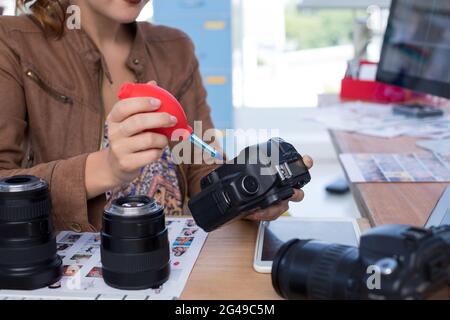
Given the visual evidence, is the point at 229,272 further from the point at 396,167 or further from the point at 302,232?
the point at 396,167

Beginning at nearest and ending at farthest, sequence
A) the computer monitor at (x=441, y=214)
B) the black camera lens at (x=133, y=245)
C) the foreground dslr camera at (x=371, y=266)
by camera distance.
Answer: the foreground dslr camera at (x=371, y=266) < the black camera lens at (x=133, y=245) < the computer monitor at (x=441, y=214)

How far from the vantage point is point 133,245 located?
0.66 metres

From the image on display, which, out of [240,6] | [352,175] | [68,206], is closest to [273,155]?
[68,206]

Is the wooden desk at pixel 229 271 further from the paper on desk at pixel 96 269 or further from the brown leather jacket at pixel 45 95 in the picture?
the brown leather jacket at pixel 45 95

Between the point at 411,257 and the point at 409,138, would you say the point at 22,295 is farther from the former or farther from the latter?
the point at 409,138

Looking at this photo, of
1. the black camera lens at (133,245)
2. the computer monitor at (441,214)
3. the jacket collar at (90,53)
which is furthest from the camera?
the jacket collar at (90,53)

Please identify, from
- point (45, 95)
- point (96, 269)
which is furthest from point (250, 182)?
point (45, 95)

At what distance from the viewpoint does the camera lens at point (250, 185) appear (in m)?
0.71

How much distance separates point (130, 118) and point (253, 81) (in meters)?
2.87

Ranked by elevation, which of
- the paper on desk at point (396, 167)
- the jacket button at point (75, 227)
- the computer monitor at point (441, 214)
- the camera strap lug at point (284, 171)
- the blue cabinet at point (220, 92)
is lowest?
the blue cabinet at point (220, 92)

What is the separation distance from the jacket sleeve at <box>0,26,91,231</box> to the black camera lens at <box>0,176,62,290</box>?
0.14 meters

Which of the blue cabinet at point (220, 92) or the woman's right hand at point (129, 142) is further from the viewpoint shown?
the blue cabinet at point (220, 92)

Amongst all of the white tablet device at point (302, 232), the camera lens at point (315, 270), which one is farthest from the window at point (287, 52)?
the camera lens at point (315, 270)

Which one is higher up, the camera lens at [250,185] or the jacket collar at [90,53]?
the jacket collar at [90,53]
